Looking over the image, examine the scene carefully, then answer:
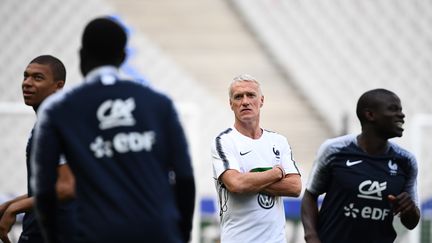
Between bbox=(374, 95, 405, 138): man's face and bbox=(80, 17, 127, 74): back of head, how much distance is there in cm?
199

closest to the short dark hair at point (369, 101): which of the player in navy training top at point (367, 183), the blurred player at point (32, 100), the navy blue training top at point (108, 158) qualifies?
the player in navy training top at point (367, 183)

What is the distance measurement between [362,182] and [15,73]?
758cm

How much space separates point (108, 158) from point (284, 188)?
229cm

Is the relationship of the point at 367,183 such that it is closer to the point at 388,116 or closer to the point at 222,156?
the point at 388,116

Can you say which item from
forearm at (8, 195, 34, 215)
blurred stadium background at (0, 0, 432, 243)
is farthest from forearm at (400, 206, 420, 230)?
blurred stadium background at (0, 0, 432, 243)

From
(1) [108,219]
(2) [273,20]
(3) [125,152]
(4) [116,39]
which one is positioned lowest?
(1) [108,219]

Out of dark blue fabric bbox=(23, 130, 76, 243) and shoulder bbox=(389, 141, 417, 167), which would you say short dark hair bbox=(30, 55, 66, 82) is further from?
shoulder bbox=(389, 141, 417, 167)

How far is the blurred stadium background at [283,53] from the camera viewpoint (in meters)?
12.7

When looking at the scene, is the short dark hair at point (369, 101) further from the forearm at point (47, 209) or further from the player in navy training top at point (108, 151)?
the forearm at point (47, 209)

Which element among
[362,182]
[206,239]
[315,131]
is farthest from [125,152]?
[315,131]

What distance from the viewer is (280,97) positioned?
12.8 metres

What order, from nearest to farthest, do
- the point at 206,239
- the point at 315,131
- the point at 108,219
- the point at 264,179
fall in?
1. the point at 108,219
2. the point at 264,179
3. the point at 206,239
4. the point at 315,131

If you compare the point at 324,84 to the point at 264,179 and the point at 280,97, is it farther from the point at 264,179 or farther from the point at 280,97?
the point at 264,179

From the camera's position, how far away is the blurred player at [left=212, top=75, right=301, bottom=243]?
261 inches
